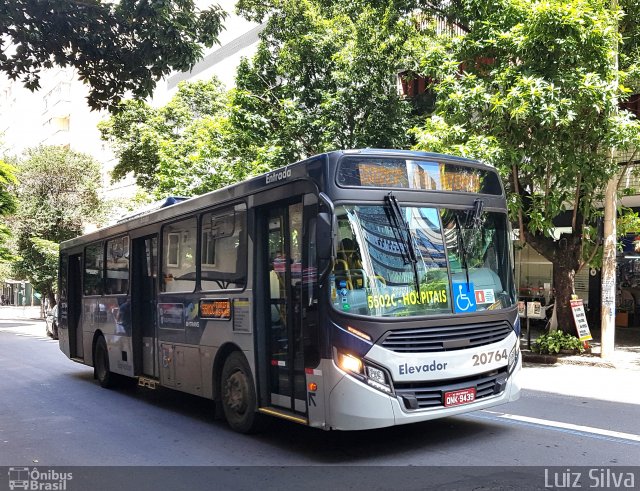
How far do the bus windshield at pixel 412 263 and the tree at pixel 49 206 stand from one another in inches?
1223

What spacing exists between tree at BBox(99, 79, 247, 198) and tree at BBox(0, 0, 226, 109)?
459 inches

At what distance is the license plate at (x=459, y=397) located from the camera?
6.21 metres

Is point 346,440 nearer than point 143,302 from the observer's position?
Yes

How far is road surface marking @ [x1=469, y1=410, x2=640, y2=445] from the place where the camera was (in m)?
6.89

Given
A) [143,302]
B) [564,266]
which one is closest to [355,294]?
[143,302]

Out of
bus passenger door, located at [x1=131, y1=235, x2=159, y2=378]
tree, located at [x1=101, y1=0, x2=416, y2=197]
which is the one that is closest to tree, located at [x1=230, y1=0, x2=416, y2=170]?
tree, located at [x1=101, y1=0, x2=416, y2=197]

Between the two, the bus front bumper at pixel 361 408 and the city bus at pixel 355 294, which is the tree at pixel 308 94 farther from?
the bus front bumper at pixel 361 408

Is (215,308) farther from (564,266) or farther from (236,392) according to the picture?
(564,266)

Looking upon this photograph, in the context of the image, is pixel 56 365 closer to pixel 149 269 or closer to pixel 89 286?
pixel 89 286

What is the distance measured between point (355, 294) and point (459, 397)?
1480 millimetres

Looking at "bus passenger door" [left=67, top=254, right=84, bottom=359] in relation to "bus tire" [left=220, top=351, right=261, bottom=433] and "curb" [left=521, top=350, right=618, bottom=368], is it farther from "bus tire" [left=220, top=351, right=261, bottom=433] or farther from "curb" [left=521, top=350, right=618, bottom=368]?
"curb" [left=521, top=350, right=618, bottom=368]

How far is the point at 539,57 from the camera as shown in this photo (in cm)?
1275

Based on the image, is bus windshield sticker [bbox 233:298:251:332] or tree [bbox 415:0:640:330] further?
tree [bbox 415:0:640:330]

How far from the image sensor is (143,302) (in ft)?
34.3
